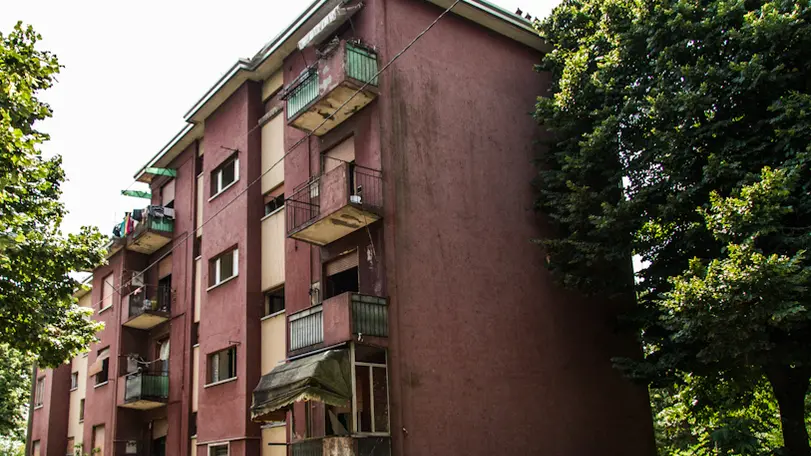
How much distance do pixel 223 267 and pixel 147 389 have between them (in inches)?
207

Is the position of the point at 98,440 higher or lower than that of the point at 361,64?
lower

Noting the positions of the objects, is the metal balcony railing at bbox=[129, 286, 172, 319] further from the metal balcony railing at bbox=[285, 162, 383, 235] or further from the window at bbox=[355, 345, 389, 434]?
the window at bbox=[355, 345, 389, 434]

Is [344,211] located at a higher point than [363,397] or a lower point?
higher

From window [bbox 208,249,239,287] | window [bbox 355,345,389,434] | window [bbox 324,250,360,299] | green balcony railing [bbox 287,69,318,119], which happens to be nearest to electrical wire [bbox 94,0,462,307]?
green balcony railing [bbox 287,69,318,119]

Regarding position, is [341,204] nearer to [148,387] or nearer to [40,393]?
[148,387]

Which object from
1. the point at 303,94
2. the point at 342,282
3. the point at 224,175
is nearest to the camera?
the point at 342,282

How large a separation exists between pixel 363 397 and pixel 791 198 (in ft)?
30.2

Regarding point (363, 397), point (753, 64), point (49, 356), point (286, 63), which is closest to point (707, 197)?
point (753, 64)

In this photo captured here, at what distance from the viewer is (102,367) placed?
29734 mm

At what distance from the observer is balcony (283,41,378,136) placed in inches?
668

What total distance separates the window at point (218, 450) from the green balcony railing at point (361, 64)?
10.5 m

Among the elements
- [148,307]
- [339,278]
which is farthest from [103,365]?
[339,278]

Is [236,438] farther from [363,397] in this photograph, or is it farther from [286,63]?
[286,63]

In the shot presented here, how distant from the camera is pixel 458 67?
18844 mm
